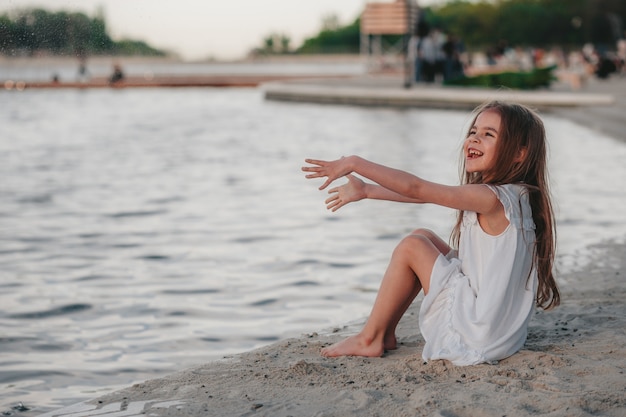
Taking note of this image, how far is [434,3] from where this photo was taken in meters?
156

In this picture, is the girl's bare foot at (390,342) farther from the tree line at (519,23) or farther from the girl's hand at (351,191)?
the tree line at (519,23)

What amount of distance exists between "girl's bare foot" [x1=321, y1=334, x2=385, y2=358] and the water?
103cm

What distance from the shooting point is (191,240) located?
885 centimetres

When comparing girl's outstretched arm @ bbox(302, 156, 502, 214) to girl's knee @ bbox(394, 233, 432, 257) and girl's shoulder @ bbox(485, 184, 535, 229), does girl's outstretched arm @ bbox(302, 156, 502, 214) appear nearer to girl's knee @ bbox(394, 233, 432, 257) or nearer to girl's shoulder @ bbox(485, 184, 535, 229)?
girl's shoulder @ bbox(485, 184, 535, 229)

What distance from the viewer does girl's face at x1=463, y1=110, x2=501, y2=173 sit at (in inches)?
161

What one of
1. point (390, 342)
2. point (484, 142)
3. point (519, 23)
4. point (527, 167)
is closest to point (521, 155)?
point (527, 167)

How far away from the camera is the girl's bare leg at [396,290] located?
4160 millimetres

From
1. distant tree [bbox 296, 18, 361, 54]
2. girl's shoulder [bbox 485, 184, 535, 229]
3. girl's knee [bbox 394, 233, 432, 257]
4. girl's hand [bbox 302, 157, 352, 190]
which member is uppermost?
distant tree [bbox 296, 18, 361, 54]

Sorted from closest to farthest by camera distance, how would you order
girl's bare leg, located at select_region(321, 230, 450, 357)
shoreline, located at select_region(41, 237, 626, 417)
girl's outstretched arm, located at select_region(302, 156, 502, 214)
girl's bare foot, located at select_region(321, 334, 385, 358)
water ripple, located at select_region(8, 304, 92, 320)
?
shoreline, located at select_region(41, 237, 626, 417), girl's outstretched arm, located at select_region(302, 156, 502, 214), girl's bare leg, located at select_region(321, 230, 450, 357), girl's bare foot, located at select_region(321, 334, 385, 358), water ripple, located at select_region(8, 304, 92, 320)

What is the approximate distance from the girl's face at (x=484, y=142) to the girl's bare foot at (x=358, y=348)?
917mm

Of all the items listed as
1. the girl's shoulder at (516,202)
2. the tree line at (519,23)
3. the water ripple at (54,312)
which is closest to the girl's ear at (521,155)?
the girl's shoulder at (516,202)

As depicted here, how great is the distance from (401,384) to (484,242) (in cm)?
71

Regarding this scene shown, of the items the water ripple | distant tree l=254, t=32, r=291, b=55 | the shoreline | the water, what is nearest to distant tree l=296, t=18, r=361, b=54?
distant tree l=254, t=32, r=291, b=55

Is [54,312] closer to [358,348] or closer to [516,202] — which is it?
[358,348]
